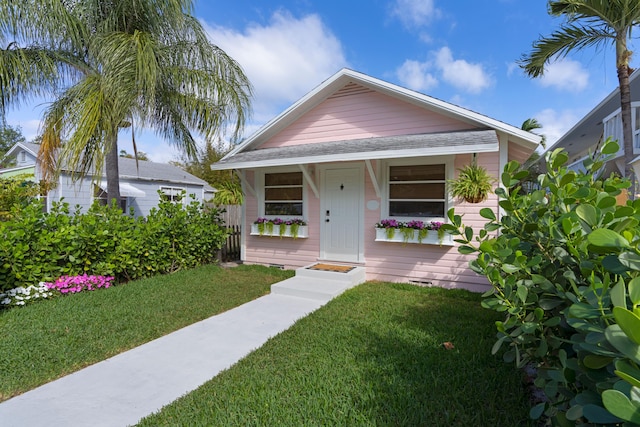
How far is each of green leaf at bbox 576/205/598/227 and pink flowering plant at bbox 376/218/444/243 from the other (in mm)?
4633

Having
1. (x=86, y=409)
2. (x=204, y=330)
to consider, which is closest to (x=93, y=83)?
(x=204, y=330)

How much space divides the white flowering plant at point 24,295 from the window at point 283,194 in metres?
4.45

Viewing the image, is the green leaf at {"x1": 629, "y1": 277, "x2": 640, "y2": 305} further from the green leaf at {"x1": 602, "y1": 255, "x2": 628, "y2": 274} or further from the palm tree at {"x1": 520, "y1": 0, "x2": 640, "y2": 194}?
the palm tree at {"x1": 520, "y1": 0, "x2": 640, "y2": 194}

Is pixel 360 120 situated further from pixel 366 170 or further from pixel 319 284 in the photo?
pixel 319 284

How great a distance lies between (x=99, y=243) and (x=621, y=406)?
681 cm

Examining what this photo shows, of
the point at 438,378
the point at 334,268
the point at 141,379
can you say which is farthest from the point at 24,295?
the point at 438,378

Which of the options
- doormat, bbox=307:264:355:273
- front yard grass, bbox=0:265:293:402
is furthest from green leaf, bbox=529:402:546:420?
doormat, bbox=307:264:355:273

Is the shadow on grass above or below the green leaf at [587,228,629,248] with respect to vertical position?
below

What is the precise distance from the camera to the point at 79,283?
5.38 m

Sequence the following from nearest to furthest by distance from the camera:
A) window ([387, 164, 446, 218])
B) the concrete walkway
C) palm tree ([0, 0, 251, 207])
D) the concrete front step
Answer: the concrete walkway, the concrete front step, palm tree ([0, 0, 251, 207]), window ([387, 164, 446, 218])

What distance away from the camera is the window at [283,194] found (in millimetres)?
7656

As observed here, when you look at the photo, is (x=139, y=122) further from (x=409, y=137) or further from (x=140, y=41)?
(x=409, y=137)

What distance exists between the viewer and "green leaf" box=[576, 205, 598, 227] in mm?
1280

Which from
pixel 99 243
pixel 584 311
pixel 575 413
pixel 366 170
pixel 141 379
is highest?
pixel 366 170
